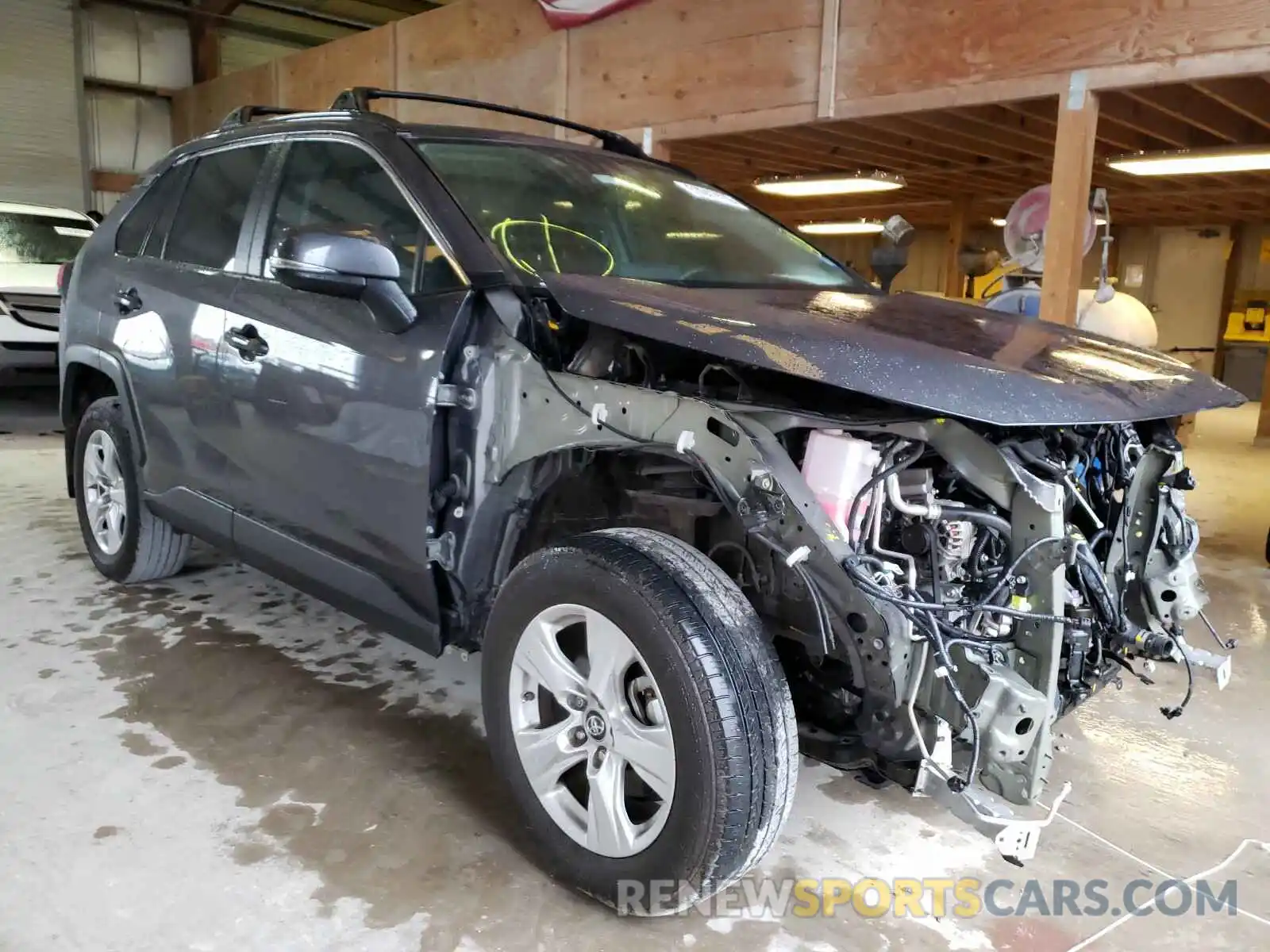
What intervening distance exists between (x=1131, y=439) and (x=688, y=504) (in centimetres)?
98

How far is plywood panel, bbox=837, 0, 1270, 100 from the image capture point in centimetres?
390

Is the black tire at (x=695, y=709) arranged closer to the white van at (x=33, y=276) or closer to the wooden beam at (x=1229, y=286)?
the white van at (x=33, y=276)

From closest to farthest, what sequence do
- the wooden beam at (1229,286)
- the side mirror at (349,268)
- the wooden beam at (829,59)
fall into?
1. the side mirror at (349,268)
2. the wooden beam at (829,59)
3. the wooden beam at (1229,286)

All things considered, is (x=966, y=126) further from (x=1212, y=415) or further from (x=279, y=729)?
(x=1212, y=415)

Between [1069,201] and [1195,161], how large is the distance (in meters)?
3.57

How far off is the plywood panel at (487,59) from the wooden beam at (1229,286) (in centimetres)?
1193

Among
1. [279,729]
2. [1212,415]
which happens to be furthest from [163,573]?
[1212,415]

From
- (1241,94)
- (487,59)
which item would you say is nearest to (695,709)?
(1241,94)

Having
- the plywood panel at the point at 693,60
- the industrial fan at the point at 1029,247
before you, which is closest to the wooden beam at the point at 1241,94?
the industrial fan at the point at 1029,247

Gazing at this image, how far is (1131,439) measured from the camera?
2.09m

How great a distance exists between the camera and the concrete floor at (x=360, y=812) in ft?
6.00

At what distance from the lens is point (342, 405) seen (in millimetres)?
2285

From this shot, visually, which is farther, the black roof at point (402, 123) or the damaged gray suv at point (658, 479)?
the black roof at point (402, 123)

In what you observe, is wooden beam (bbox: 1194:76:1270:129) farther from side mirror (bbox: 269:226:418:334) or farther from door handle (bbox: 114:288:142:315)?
door handle (bbox: 114:288:142:315)
